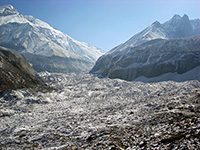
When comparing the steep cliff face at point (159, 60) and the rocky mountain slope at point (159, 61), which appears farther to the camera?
the steep cliff face at point (159, 60)

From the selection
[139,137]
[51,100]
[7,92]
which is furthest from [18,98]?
[139,137]

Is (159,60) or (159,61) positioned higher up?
(159,60)

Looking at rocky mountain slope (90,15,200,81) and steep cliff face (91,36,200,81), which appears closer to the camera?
rocky mountain slope (90,15,200,81)

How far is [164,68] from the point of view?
10025cm

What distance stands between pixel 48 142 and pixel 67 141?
209 cm

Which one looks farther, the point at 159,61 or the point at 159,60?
the point at 159,60

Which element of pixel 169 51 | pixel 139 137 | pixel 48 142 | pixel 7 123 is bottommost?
pixel 7 123

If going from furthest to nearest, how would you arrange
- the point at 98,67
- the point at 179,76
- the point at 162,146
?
the point at 98,67, the point at 179,76, the point at 162,146

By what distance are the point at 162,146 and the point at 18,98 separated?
42.5m

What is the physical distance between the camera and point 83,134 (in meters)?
16.2

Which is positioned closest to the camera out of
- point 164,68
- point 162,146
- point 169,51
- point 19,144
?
point 162,146

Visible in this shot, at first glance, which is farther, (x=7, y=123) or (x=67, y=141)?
(x=7, y=123)

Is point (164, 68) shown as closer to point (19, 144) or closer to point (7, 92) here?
point (7, 92)

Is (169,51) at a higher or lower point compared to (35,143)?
higher
